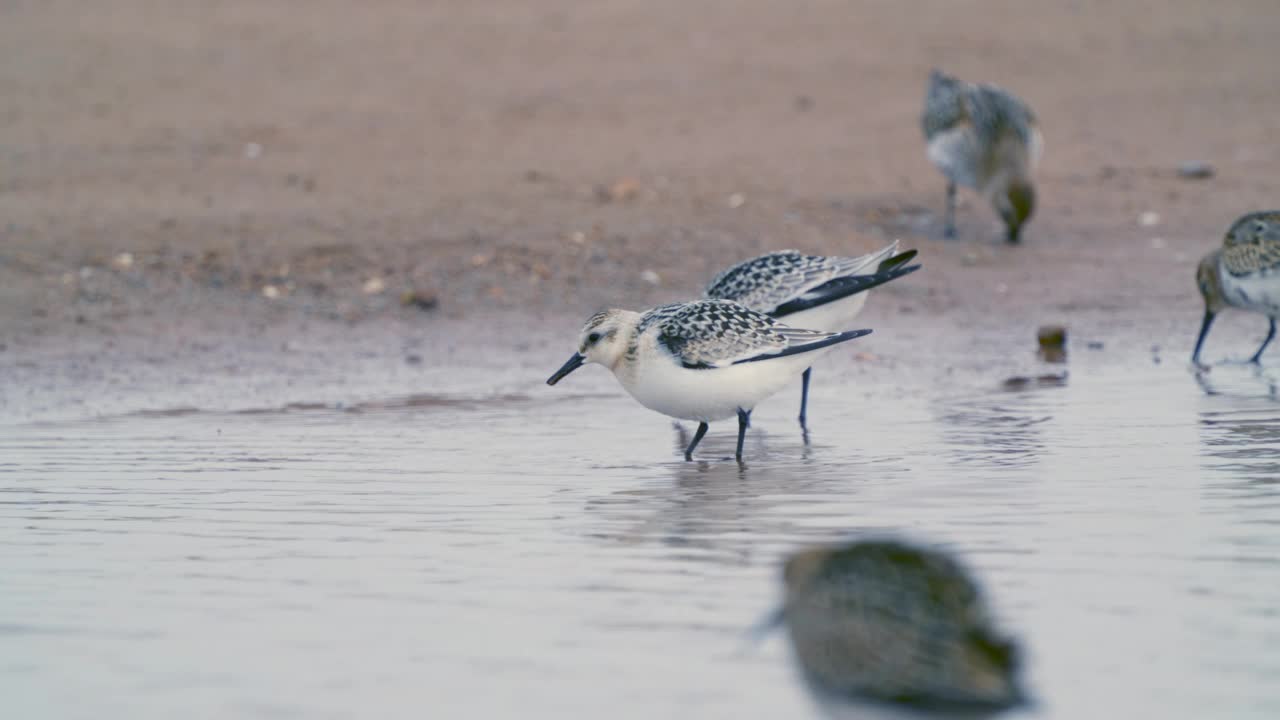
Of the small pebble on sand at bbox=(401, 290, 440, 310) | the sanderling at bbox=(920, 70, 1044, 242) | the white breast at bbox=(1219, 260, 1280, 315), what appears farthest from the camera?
the sanderling at bbox=(920, 70, 1044, 242)

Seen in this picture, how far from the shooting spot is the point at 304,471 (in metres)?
7.25

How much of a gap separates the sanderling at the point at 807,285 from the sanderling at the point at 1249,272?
79.1 inches

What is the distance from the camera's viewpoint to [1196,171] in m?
14.4

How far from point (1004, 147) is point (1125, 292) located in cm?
210

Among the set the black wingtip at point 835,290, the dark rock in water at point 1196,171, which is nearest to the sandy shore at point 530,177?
the dark rock in water at point 1196,171

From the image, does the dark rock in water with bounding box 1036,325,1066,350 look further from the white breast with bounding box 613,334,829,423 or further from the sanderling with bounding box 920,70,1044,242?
the white breast with bounding box 613,334,829,423

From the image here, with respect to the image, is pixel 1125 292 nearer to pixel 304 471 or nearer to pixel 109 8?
pixel 304 471

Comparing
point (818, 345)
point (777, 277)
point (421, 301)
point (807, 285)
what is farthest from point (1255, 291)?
point (421, 301)

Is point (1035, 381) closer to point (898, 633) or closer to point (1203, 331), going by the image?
point (1203, 331)

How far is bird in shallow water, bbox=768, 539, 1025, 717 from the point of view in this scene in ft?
13.2

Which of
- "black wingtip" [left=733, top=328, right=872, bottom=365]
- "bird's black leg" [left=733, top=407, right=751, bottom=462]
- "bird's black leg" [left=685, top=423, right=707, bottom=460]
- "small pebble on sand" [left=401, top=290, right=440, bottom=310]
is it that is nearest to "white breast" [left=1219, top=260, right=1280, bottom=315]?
"black wingtip" [left=733, top=328, right=872, bottom=365]

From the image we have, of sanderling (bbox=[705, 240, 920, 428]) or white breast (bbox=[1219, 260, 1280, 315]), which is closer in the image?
sanderling (bbox=[705, 240, 920, 428])

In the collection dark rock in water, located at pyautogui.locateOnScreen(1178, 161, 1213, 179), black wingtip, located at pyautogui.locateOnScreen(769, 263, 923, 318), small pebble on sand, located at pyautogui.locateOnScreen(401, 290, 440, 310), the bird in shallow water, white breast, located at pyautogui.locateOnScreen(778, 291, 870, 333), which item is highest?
dark rock in water, located at pyautogui.locateOnScreen(1178, 161, 1213, 179)

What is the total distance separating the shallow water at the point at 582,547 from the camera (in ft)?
14.6
